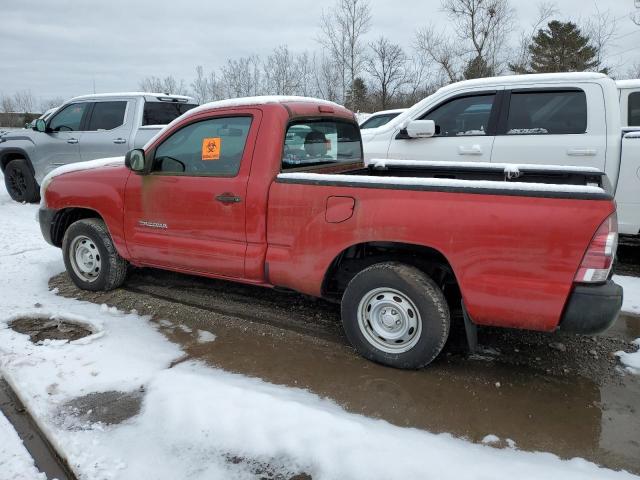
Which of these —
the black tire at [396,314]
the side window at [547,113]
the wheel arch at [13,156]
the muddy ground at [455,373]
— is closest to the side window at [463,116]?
the side window at [547,113]

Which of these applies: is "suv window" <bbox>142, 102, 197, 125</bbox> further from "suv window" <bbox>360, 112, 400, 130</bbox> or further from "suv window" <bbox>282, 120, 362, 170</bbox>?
"suv window" <bbox>282, 120, 362, 170</bbox>

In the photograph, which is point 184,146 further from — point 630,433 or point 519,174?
point 630,433

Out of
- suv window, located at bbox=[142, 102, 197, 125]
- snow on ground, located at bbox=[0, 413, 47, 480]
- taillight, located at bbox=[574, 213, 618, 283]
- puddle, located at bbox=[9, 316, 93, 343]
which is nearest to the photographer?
snow on ground, located at bbox=[0, 413, 47, 480]

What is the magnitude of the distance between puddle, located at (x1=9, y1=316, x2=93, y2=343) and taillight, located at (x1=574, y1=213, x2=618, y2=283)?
11.4 ft

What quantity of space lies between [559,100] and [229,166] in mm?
3652

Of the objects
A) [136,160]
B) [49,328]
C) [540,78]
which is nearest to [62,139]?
[136,160]

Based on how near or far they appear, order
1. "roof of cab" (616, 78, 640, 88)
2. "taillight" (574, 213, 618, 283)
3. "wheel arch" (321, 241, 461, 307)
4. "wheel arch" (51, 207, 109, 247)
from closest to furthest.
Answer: "taillight" (574, 213, 618, 283) → "wheel arch" (321, 241, 461, 307) → "wheel arch" (51, 207, 109, 247) → "roof of cab" (616, 78, 640, 88)

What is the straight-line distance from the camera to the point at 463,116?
560 centimetres

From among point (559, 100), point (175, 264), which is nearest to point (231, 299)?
point (175, 264)

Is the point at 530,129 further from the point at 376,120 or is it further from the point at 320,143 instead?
the point at 376,120

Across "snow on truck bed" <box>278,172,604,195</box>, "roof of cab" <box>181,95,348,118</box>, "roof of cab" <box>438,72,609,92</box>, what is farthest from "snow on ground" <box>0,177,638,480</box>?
"roof of cab" <box>438,72,609,92</box>

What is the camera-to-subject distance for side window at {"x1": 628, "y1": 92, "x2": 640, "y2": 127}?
6.53 meters

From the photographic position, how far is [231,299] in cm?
451

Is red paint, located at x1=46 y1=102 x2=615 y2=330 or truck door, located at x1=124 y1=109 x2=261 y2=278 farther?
truck door, located at x1=124 y1=109 x2=261 y2=278
